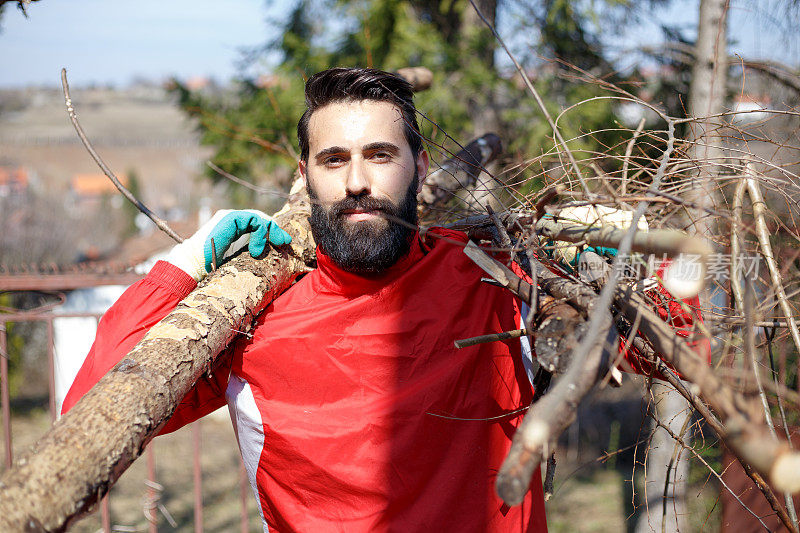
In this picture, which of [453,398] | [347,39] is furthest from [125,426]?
[347,39]

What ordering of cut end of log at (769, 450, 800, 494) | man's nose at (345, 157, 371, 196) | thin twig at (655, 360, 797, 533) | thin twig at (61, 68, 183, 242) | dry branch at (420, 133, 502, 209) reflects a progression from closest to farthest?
cut end of log at (769, 450, 800, 494) < thin twig at (655, 360, 797, 533) < man's nose at (345, 157, 371, 196) < thin twig at (61, 68, 183, 242) < dry branch at (420, 133, 502, 209)

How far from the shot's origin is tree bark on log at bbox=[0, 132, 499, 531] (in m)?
1.02

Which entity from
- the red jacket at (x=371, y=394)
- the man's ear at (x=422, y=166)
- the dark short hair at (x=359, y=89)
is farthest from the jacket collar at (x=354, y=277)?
the dark short hair at (x=359, y=89)

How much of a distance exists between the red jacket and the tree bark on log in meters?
0.14

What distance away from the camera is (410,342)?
1.69 metres

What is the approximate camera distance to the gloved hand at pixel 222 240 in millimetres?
1733

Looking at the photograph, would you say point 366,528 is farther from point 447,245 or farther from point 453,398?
point 447,245

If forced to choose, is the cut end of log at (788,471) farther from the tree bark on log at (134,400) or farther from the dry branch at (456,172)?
the dry branch at (456,172)

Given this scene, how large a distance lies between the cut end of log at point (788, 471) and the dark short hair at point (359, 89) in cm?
125

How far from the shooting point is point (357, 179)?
171 centimetres

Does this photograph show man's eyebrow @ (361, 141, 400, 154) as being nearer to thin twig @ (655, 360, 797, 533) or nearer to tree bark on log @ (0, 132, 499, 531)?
tree bark on log @ (0, 132, 499, 531)

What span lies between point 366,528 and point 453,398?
423 mm

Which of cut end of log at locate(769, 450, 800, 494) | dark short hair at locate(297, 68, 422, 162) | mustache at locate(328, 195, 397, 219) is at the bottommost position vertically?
cut end of log at locate(769, 450, 800, 494)

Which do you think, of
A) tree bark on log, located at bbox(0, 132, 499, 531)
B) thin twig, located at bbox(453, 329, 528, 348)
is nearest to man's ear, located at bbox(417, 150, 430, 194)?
tree bark on log, located at bbox(0, 132, 499, 531)
